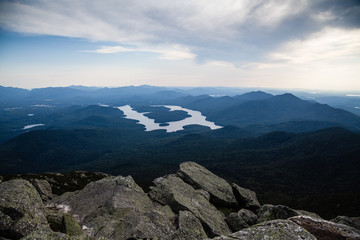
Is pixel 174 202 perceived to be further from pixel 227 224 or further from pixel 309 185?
pixel 309 185

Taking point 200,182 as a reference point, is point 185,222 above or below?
above

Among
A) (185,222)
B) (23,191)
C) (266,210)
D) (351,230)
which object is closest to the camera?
(351,230)

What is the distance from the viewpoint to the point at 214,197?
35781mm

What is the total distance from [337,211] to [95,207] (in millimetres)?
104567

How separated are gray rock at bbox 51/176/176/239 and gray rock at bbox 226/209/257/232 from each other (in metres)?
8.28

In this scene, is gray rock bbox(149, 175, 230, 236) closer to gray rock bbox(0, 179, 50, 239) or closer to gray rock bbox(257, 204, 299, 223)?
gray rock bbox(257, 204, 299, 223)

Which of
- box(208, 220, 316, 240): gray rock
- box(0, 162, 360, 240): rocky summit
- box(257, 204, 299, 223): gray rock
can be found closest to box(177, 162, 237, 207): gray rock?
box(0, 162, 360, 240): rocky summit

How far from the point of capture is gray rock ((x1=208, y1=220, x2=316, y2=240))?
9841 mm

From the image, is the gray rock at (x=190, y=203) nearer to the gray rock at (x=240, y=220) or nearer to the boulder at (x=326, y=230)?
the gray rock at (x=240, y=220)

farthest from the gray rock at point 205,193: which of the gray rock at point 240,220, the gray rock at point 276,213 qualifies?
the gray rock at point 276,213

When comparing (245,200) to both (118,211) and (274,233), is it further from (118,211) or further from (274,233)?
(274,233)

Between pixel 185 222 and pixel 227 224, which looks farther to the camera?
pixel 227 224

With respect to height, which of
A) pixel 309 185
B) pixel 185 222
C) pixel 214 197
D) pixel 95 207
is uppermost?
pixel 185 222

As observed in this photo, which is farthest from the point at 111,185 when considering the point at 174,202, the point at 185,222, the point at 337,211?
the point at 337,211
